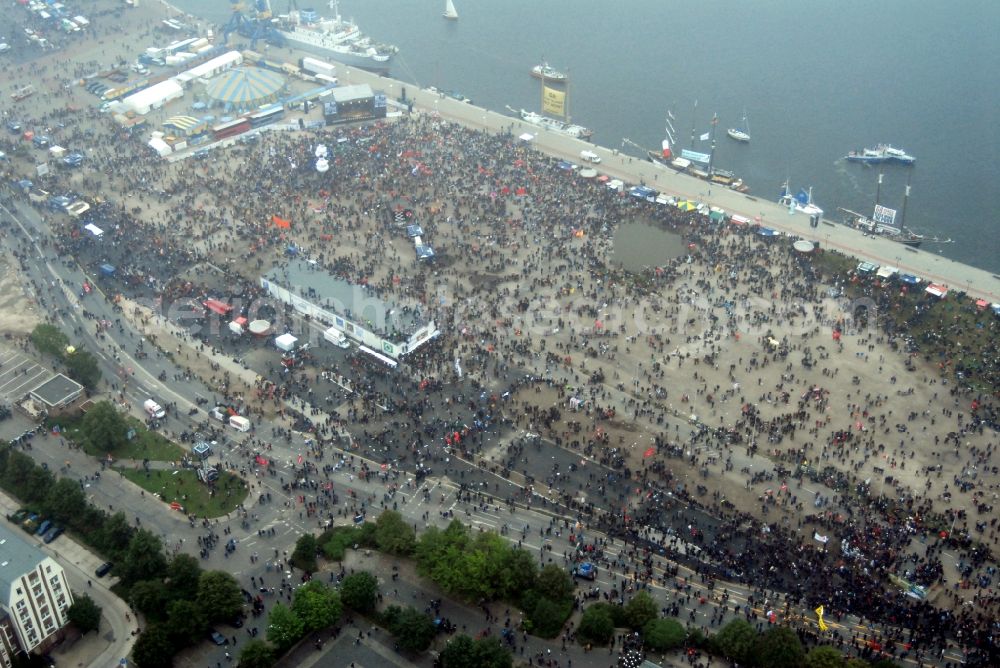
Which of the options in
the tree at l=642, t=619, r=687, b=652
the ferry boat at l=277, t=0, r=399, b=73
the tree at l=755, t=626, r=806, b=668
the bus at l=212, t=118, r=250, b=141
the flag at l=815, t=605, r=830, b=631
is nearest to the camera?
the tree at l=755, t=626, r=806, b=668

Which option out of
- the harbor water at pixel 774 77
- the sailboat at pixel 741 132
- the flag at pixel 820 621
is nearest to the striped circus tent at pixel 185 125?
the harbor water at pixel 774 77

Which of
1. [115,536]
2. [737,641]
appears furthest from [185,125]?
[737,641]

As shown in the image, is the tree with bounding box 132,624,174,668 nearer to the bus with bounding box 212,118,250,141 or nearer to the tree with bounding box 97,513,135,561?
the tree with bounding box 97,513,135,561

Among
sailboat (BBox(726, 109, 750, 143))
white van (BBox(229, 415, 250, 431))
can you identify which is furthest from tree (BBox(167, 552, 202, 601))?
sailboat (BBox(726, 109, 750, 143))

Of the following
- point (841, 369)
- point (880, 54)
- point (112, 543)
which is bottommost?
point (112, 543)

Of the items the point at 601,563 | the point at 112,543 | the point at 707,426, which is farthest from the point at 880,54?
the point at 112,543

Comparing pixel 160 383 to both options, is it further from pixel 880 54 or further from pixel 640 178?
pixel 880 54

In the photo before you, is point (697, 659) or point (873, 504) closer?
point (697, 659)
